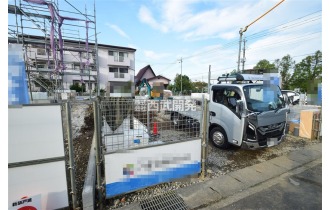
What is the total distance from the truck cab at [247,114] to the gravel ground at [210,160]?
1.38 ft

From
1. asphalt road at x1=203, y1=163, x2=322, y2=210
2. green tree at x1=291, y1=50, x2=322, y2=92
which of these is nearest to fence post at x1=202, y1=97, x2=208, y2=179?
asphalt road at x1=203, y1=163, x2=322, y2=210

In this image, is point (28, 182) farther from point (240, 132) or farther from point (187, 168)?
point (240, 132)

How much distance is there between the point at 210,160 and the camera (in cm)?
407

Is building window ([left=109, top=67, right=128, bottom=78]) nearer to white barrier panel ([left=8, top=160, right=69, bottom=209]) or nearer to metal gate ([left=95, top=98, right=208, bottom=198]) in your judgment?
metal gate ([left=95, top=98, right=208, bottom=198])

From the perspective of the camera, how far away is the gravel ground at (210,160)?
271cm

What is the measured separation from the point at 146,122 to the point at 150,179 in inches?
41.1

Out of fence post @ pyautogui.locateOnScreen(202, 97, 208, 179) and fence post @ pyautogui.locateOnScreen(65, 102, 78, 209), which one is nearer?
fence post @ pyautogui.locateOnScreen(65, 102, 78, 209)

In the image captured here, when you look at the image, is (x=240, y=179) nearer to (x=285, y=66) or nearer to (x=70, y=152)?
(x=70, y=152)

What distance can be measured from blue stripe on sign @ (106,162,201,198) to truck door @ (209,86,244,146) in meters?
1.56

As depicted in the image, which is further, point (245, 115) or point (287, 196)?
point (245, 115)

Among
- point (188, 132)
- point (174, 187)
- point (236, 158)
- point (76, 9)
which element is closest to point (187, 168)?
point (174, 187)

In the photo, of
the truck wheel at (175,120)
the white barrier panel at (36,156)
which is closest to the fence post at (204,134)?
the truck wheel at (175,120)

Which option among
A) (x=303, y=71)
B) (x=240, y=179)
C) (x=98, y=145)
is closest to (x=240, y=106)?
(x=240, y=179)

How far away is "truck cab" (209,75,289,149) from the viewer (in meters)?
3.86
